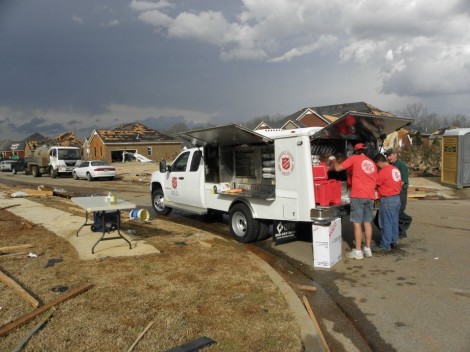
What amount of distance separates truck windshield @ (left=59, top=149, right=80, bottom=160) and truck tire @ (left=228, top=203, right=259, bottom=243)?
26264 mm

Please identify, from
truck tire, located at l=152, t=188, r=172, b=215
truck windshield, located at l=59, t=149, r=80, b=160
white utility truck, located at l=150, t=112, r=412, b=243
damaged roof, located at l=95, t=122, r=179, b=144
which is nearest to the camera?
white utility truck, located at l=150, t=112, r=412, b=243

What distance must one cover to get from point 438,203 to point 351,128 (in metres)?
7.67

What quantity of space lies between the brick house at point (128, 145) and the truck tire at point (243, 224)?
48.7 meters

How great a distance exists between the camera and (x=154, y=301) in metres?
4.87

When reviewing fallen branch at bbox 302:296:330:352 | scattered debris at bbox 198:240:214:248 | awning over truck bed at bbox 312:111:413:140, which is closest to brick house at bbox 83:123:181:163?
scattered debris at bbox 198:240:214:248

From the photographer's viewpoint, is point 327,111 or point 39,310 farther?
point 327,111

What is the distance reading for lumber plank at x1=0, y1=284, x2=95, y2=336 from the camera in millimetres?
3999

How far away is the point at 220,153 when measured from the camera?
9.21m

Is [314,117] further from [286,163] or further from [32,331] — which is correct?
[32,331]

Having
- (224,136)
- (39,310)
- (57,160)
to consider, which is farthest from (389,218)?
(57,160)

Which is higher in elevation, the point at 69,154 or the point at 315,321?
the point at 69,154

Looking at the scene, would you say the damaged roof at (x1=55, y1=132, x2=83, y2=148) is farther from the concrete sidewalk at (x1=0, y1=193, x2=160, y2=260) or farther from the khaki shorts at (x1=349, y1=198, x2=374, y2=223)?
the khaki shorts at (x1=349, y1=198, x2=374, y2=223)

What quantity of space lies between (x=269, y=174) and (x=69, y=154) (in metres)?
27.0

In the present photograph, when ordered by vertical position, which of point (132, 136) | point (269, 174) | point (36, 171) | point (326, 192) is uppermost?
point (132, 136)
